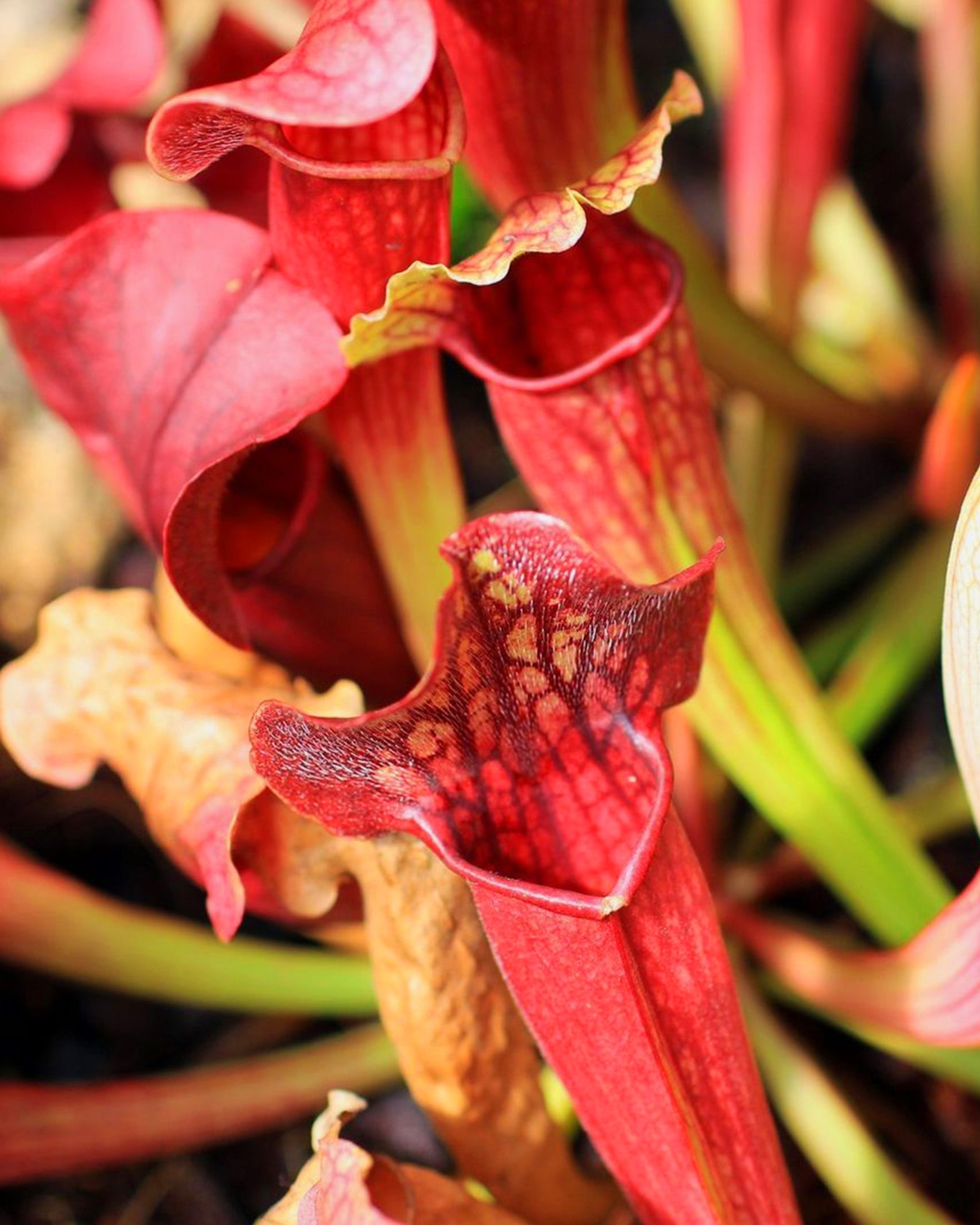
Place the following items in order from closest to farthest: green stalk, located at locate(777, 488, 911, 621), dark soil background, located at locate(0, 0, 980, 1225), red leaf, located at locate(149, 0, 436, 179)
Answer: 1. red leaf, located at locate(149, 0, 436, 179)
2. dark soil background, located at locate(0, 0, 980, 1225)
3. green stalk, located at locate(777, 488, 911, 621)

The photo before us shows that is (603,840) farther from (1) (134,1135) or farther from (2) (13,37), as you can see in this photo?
(2) (13,37)

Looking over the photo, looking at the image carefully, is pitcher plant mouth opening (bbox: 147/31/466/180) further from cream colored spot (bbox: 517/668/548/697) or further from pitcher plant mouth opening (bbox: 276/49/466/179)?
cream colored spot (bbox: 517/668/548/697)

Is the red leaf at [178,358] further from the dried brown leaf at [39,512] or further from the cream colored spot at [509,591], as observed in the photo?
the dried brown leaf at [39,512]

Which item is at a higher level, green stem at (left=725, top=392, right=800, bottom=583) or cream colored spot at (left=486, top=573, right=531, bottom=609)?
cream colored spot at (left=486, top=573, right=531, bottom=609)

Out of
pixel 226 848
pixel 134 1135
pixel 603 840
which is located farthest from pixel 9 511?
pixel 603 840

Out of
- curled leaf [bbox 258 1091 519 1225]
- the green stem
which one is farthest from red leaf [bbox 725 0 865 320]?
curled leaf [bbox 258 1091 519 1225]

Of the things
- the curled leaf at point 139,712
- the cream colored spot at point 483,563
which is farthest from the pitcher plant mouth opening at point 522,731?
the curled leaf at point 139,712
